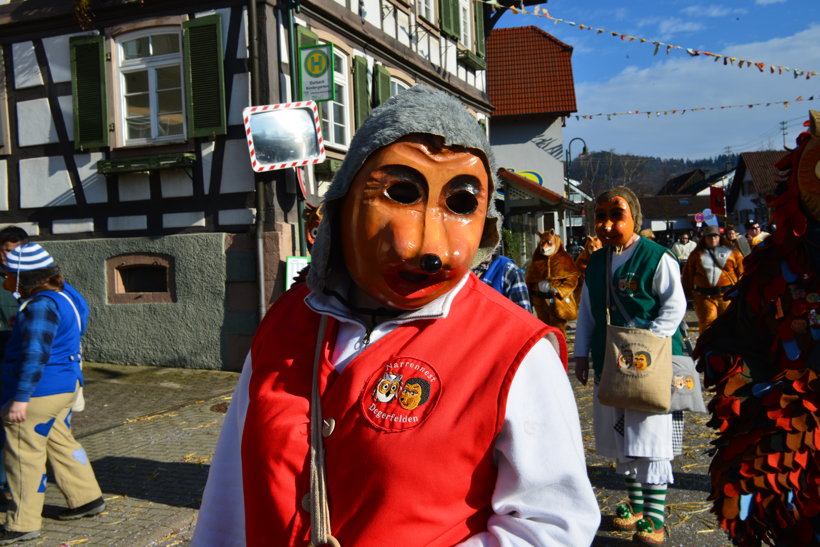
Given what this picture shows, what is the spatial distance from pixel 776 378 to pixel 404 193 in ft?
6.36

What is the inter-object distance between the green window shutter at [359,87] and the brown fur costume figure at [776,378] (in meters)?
9.20

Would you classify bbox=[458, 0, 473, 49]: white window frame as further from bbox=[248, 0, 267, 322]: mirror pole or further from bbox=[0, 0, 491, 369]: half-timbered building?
bbox=[248, 0, 267, 322]: mirror pole

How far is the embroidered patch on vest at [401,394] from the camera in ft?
4.88

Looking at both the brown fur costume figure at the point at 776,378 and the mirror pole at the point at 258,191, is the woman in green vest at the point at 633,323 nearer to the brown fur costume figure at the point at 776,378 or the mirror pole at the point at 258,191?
the brown fur costume figure at the point at 776,378

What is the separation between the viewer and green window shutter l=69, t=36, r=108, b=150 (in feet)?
33.8

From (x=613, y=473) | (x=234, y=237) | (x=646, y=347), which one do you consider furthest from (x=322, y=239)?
(x=234, y=237)

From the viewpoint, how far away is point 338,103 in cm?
1152

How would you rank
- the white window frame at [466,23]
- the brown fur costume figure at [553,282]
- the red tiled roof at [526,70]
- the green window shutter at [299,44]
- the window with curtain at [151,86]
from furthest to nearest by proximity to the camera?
the red tiled roof at [526,70], the white window frame at [466,23], the window with curtain at [151,86], the green window shutter at [299,44], the brown fur costume figure at [553,282]

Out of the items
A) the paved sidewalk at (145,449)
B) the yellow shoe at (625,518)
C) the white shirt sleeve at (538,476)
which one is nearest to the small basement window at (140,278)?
the paved sidewalk at (145,449)

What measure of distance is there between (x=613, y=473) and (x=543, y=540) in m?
4.34

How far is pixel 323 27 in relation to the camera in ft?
35.4

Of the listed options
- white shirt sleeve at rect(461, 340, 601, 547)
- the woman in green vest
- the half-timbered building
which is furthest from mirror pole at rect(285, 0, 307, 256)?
white shirt sleeve at rect(461, 340, 601, 547)

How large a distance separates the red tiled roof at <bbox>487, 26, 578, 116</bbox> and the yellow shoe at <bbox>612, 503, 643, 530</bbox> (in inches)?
943

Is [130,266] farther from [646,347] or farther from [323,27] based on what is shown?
[646,347]
